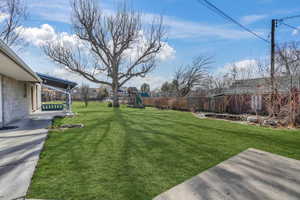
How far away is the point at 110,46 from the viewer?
16.4 meters

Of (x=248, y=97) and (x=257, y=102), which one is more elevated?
(x=248, y=97)

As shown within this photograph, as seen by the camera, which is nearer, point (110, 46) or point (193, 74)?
point (110, 46)

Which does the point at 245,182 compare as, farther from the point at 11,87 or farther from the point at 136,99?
the point at 136,99

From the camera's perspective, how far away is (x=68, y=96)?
1002cm

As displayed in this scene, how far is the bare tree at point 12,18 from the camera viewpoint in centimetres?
1051

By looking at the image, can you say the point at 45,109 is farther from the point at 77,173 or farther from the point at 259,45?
the point at 259,45

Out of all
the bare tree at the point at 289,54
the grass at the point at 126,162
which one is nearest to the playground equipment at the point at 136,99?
the bare tree at the point at 289,54

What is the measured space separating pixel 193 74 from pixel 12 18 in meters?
22.6

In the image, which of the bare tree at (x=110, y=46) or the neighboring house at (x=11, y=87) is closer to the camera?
the neighboring house at (x=11, y=87)

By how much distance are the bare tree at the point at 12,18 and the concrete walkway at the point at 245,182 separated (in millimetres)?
13829

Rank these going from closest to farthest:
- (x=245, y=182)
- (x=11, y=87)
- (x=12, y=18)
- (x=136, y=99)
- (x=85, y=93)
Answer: (x=245, y=182)
(x=11, y=87)
(x=12, y=18)
(x=136, y=99)
(x=85, y=93)

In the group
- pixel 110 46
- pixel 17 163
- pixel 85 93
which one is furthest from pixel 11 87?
pixel 85 93

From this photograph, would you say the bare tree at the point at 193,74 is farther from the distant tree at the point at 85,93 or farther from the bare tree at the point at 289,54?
the distant tree at the point at 85,93

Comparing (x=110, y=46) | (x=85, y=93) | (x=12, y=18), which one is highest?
(x=12, y=18)
